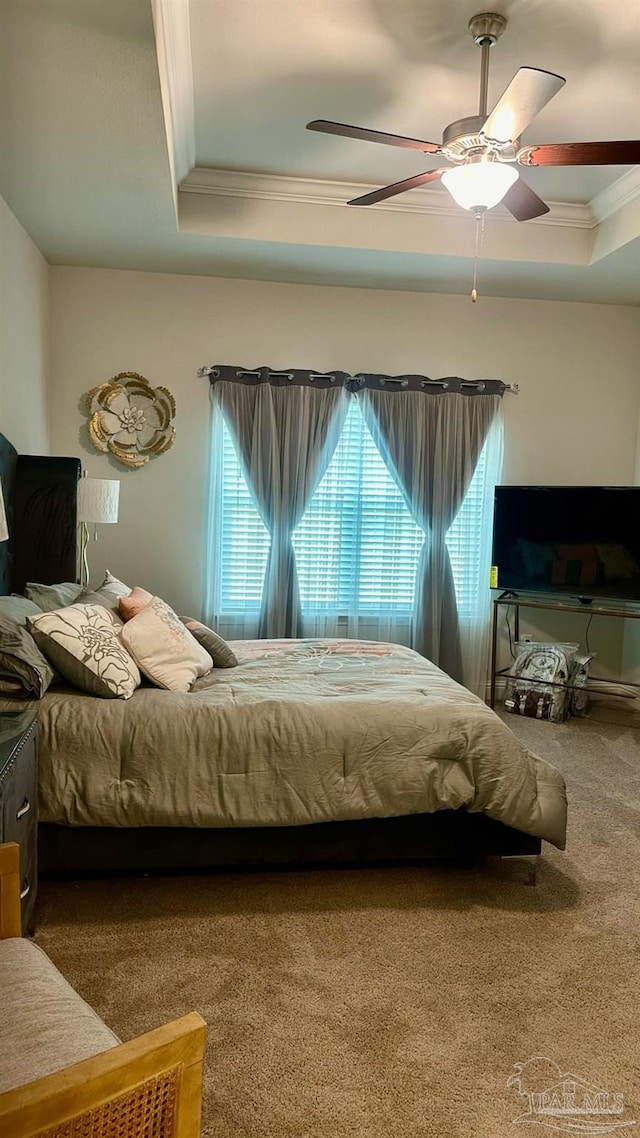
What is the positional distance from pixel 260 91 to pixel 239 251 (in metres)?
1.20

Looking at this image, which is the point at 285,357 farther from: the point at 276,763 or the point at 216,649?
the point at 276,763

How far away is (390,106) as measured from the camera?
11.0 ft

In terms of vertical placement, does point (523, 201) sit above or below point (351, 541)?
above

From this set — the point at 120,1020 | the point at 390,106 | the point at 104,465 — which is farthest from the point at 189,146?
the point at 120,1020

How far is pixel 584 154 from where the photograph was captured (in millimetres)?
2605

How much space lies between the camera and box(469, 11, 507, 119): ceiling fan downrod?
271 cm

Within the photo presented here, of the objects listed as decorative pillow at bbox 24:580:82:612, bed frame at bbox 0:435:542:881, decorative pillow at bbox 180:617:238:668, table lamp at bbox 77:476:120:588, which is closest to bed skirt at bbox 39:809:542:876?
bed frame at bbox 0:435:542:881

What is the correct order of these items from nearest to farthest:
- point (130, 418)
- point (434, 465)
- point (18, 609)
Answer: point (18, 609) → point (130, 418) → point (434, 465)

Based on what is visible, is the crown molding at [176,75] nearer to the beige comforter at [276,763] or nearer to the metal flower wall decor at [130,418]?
the metal flower wall decor at [130,418]

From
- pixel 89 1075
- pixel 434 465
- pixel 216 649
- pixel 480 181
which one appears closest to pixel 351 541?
pixel 434 465

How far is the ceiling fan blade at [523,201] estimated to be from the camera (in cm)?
301

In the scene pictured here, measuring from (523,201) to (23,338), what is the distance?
2.66 meters

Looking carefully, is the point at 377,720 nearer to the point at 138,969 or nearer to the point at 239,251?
the point at 138,969

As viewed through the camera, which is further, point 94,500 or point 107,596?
point 94,500
